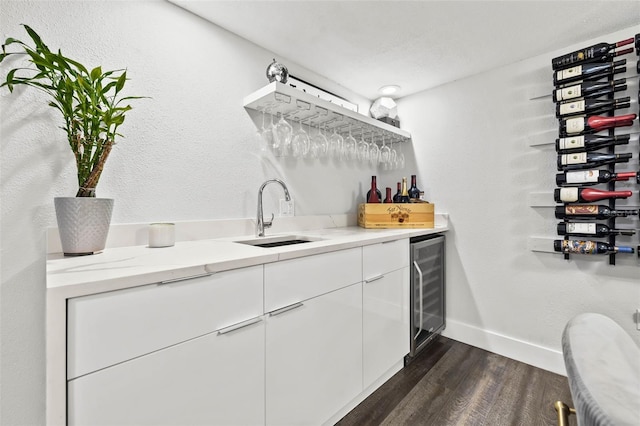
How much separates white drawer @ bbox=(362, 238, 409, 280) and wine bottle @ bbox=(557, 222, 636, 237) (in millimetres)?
975

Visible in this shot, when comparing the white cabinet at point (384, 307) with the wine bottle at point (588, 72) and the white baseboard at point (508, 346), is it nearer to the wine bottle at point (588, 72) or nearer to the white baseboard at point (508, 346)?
the white baseboard at point (508, 346)

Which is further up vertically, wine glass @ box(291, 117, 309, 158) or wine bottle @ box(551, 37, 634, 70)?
wine bottle @ box(551, 37, 634, 70)

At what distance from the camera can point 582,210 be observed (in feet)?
5.61

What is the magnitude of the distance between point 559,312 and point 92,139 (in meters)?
2.76

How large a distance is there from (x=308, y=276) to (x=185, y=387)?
58 cm

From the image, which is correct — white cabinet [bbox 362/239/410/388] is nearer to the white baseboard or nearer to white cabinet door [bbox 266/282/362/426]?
white cabinet door [bbox 266/282/362/426]

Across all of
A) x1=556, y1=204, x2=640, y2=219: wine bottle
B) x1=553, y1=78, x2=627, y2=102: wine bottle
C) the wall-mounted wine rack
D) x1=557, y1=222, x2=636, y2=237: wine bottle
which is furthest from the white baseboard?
x1=553, y1=78, x2=627, y2=102: wine bottle

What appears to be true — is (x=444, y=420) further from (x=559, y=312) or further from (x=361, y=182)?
(x=361, y=182)

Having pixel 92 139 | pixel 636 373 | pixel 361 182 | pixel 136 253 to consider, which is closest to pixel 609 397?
pixel 636 373

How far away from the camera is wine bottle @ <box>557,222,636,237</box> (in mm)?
1634

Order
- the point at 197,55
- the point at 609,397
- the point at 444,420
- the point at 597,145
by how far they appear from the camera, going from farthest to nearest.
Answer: the point at 597,145
the point at 197,55
the point at 444,420
the point at 609,397

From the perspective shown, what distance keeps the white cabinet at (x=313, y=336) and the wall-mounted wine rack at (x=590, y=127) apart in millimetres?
1410

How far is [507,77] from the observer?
2.08m

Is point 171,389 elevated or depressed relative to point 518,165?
depressed
